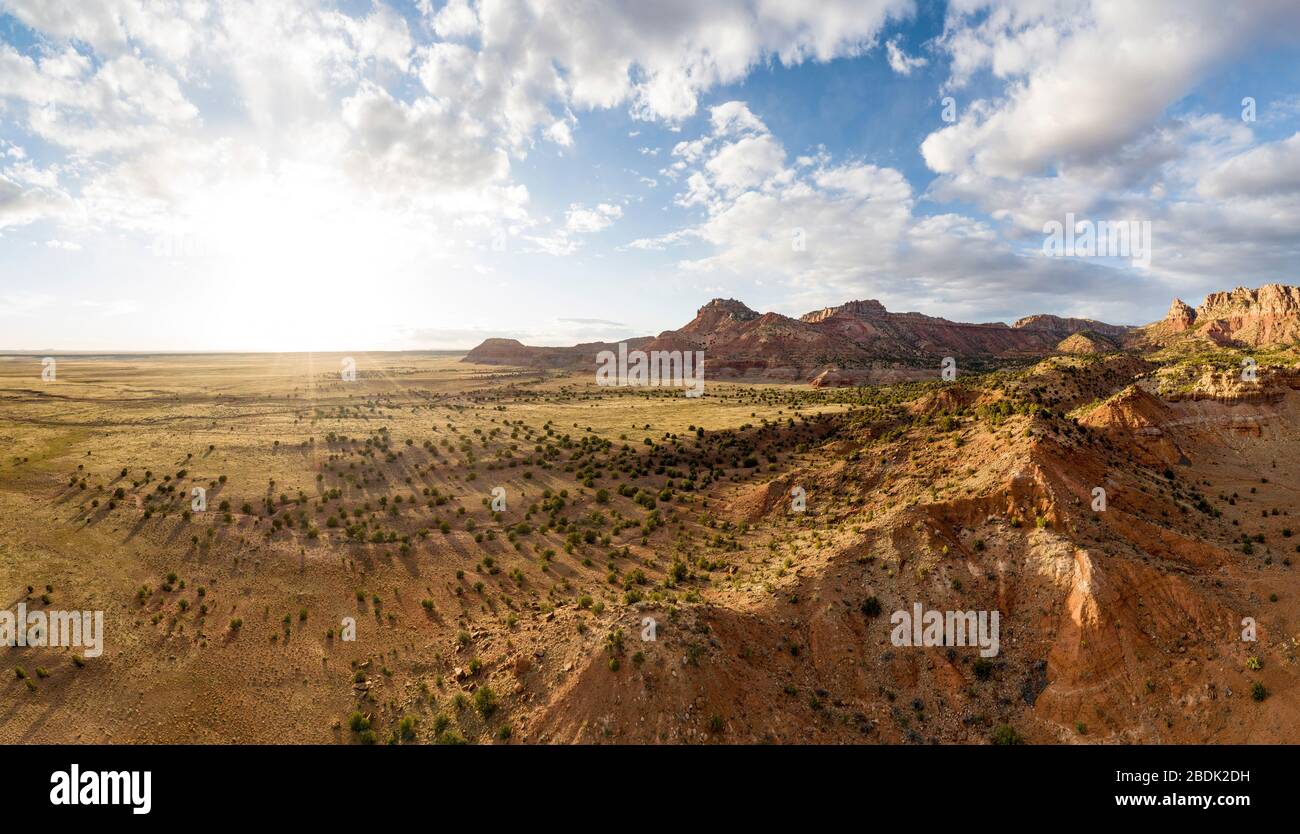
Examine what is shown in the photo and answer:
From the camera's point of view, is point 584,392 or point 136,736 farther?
point 584,392

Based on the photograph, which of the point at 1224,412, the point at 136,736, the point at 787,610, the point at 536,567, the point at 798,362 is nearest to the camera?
the point at 136,736

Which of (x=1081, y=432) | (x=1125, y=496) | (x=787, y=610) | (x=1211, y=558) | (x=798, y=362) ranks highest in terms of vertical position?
(x=798, y=362)

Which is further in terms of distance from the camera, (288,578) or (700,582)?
(288,578)

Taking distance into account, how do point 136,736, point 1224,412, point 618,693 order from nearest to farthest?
point 618,693 < point 136,736 < point 1224,412

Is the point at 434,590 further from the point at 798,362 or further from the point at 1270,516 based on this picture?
the point at 798,362

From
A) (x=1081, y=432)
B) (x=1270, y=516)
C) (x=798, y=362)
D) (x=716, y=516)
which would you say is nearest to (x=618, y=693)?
(x=716, y=516)

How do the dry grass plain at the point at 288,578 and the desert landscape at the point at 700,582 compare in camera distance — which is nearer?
the desert landscape at the point at 700,582

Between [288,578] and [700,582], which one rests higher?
[700,582]

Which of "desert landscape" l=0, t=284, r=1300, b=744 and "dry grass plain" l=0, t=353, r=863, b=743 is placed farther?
"dry grass plain" l=0, t=353, r=863, b=743
